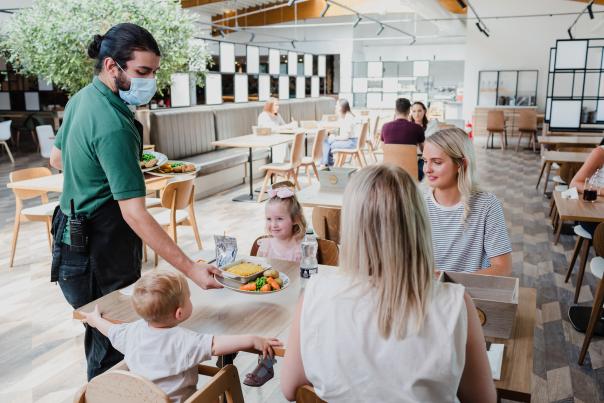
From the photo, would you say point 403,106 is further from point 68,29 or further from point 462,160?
point 462,160

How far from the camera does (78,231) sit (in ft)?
6.40

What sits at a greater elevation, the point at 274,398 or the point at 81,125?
the point at 81,125

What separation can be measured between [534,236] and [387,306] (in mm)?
5239

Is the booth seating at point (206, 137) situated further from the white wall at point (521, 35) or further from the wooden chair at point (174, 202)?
the white wall at point (521, 35)

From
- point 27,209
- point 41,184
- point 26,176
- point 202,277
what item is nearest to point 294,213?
point 202,277

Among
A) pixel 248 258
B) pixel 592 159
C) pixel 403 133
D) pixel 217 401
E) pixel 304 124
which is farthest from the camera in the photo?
pixel 304 124

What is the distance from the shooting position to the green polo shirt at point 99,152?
6.04 feet

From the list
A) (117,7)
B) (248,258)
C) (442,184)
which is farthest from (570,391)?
(117,7)

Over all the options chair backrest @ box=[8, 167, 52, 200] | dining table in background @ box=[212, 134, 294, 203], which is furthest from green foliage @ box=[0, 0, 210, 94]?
dining table in background @ box=[212, 134, 294, 203]

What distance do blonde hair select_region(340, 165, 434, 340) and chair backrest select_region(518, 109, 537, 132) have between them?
12784 mm

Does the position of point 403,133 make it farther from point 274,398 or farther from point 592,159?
point 274,398

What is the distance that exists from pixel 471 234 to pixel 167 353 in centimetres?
142

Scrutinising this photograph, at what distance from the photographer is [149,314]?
1669 mm

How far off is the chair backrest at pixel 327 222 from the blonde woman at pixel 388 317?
8.25 feet
